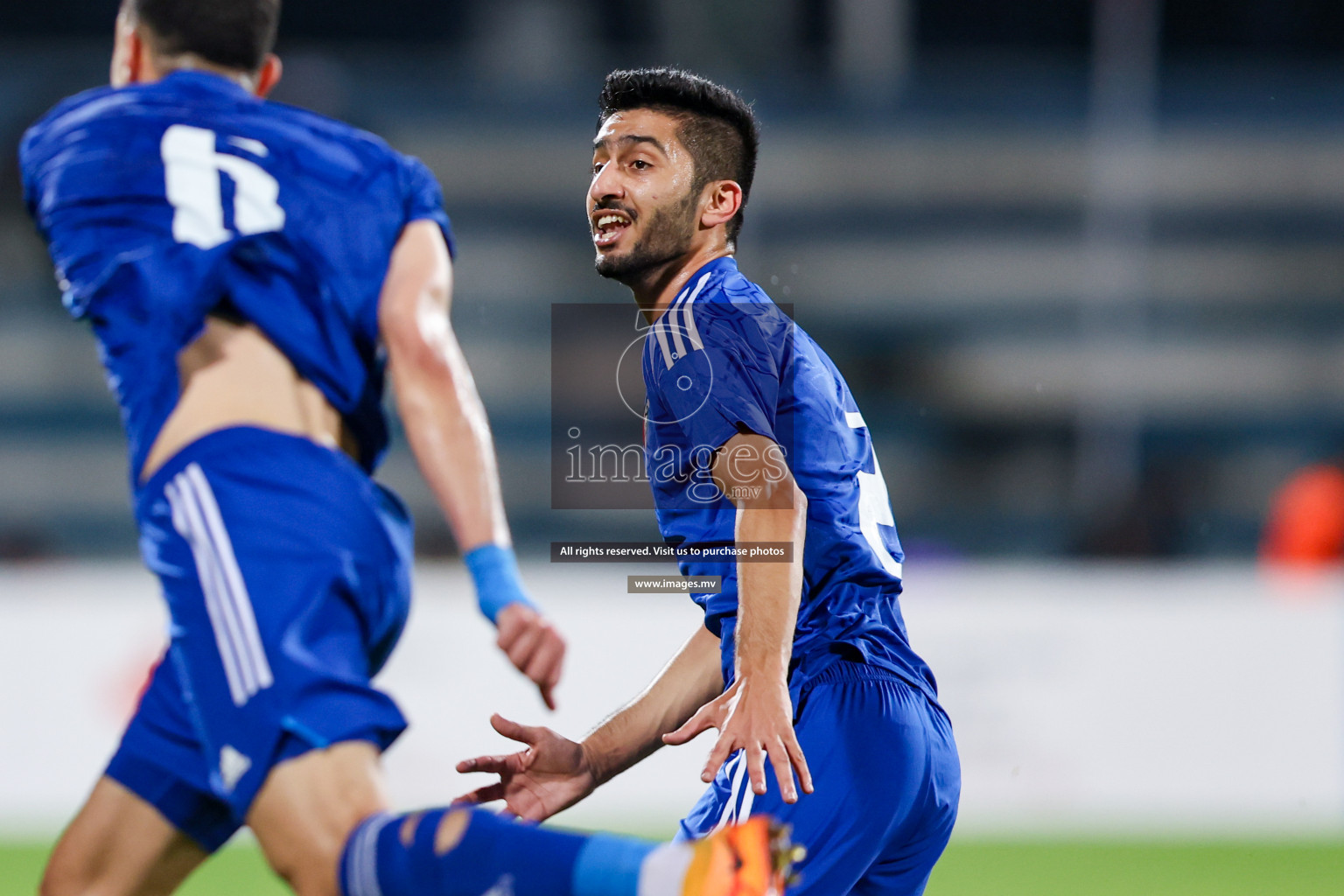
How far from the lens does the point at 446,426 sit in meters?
2.54

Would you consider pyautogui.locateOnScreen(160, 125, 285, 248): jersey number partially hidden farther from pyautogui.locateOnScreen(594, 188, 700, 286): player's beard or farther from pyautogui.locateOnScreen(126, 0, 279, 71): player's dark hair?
pyautogui.locateOnScreen(594, 188, 700, 286): player's beard

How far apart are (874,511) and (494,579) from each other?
3.17 feet

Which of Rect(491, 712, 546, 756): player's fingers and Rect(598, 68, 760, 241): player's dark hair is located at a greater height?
Rect(598, 68, 760, 241): player's dark hair

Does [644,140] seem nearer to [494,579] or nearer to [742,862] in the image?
[494,579]

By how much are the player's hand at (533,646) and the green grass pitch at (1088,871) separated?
14.7ft

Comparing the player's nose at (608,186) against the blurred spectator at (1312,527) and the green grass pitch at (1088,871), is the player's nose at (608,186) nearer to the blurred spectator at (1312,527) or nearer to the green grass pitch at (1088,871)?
the green grass pitch at (1088,871)

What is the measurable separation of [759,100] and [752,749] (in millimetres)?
12955

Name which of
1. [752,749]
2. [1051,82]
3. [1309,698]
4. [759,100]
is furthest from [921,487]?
[752,749]

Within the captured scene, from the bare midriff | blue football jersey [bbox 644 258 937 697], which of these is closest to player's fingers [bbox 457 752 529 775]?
blue football jersey [bbox 644 258 937 697]

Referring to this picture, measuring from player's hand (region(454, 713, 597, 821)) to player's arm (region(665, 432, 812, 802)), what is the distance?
0.47m

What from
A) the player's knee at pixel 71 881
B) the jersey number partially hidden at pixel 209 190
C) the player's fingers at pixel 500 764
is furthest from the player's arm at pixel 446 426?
the player's knee at pixel 71 881

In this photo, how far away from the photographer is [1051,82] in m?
17.2

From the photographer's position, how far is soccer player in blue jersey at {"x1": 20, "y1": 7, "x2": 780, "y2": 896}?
7.72 ft

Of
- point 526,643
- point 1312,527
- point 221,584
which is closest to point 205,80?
point 221,584
